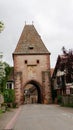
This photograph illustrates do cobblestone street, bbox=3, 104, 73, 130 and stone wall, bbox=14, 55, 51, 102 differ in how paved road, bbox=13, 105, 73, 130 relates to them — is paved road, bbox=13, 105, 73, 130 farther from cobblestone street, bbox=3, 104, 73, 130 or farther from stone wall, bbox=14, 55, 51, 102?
stone wall, bbox=14, 55, 51, 102

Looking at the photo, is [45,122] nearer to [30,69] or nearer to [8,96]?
[8,96]

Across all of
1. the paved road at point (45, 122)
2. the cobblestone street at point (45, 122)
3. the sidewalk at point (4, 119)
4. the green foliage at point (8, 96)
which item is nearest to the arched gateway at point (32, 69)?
the green foliage at point (8, 96)

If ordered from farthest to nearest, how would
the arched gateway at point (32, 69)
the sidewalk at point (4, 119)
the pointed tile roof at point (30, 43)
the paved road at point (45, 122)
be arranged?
the pointed tile roof at point (30, 43) → the arched gateway at point (32, 69) → the sidewalk at point (4, 119) → the paved road at point (45, 122)

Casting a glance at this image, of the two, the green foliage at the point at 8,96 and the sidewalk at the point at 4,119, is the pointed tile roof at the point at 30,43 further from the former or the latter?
the sidewalk at the point at 4,119

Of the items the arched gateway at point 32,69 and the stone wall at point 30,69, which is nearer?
the arched gateway at point 32,69

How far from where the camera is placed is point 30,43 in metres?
95.2

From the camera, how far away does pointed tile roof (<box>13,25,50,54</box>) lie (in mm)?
93312

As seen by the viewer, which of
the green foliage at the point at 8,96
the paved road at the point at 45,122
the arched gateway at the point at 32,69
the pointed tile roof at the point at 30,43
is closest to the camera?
the paved road at the point at 45,122

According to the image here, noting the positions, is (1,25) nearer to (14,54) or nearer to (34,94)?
(14,54)

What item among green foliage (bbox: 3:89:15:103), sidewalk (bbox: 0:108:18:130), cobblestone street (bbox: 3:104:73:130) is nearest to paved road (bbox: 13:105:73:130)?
cobblestone street (bbox: 3:104:73:130)

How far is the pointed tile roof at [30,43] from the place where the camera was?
306 feet

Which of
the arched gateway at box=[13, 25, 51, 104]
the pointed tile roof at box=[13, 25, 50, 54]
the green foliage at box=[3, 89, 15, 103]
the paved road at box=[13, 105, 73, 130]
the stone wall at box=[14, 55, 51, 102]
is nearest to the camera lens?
Result: the paved road at box=[13, 105, 73, 130]

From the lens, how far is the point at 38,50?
93562 mm

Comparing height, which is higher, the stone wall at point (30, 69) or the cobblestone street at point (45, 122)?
the stone wall at point (30, 69)
